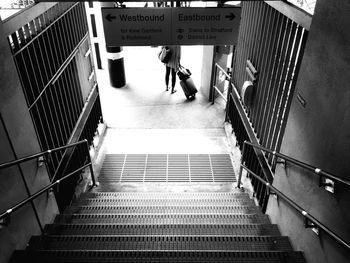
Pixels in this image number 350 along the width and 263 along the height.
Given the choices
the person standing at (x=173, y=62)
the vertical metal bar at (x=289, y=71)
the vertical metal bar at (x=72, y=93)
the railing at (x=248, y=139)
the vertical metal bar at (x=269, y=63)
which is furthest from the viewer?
the person standing at (x=173, y=62)

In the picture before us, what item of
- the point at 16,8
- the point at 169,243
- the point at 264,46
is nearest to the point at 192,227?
the point at 169,243

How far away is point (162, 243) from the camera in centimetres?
365

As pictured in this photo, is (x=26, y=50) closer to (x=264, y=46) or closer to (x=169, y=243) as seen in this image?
(x=169, y=243)

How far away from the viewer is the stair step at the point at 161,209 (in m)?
4.77

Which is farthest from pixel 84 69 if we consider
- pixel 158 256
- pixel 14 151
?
→ pixel 158 256

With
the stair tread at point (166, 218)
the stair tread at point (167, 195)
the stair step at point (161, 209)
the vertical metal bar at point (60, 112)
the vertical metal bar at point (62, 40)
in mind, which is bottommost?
the stair tread at point (167, 195)

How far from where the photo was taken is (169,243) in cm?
366

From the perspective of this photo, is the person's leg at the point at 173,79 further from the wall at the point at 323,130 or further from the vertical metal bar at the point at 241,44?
the wall at the point at 323,130

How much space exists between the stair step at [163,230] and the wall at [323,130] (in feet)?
1.51

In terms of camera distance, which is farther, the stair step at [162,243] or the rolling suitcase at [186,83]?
the rolling suitcase at [186,83]

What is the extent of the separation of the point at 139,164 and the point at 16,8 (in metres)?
3.65

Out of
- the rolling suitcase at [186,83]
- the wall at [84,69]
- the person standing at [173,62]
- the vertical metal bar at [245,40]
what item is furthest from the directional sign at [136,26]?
the rolling suitcase at [186,83]

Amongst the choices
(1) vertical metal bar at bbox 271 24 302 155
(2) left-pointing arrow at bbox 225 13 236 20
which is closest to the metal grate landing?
(1) vertical metal bar at bbox 271 24 302 155

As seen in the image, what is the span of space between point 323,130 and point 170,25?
107 inches
